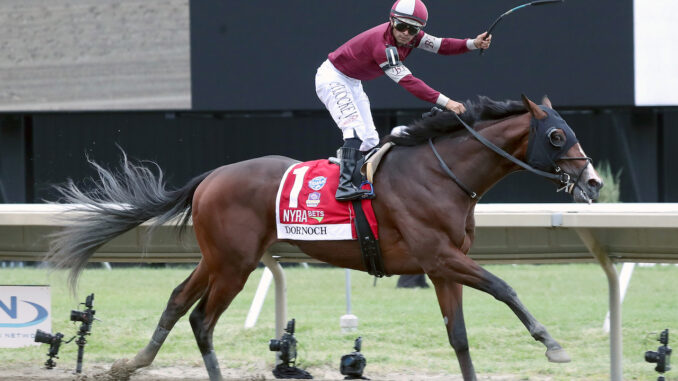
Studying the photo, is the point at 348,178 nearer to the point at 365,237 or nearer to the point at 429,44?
the point at 365,237

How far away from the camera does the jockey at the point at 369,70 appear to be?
5.07 metres

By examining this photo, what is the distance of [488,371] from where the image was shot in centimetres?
613

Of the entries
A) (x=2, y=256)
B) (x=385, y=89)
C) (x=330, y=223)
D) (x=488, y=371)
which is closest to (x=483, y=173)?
(x=330, y=223)

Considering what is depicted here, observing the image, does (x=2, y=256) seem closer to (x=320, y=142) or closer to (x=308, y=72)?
(x=308, y=72)

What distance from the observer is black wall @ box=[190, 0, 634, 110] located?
1162 cm

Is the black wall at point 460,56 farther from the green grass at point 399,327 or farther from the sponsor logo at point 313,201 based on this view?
the sponsor logo at point 313,201

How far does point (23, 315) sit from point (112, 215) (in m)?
1.02

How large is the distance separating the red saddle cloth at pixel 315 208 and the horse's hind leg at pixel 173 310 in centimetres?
64

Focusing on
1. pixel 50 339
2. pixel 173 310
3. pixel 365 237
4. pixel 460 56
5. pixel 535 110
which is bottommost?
pixel 50 339

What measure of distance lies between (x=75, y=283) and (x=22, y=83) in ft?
25.6

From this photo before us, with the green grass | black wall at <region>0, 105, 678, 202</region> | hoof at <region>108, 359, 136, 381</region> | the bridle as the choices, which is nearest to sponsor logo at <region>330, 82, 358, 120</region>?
the bridle

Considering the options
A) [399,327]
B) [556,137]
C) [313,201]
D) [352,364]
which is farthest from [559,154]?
[399,327]

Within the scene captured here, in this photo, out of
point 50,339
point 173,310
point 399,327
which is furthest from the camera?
point 399,327

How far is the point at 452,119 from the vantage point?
5199mm
